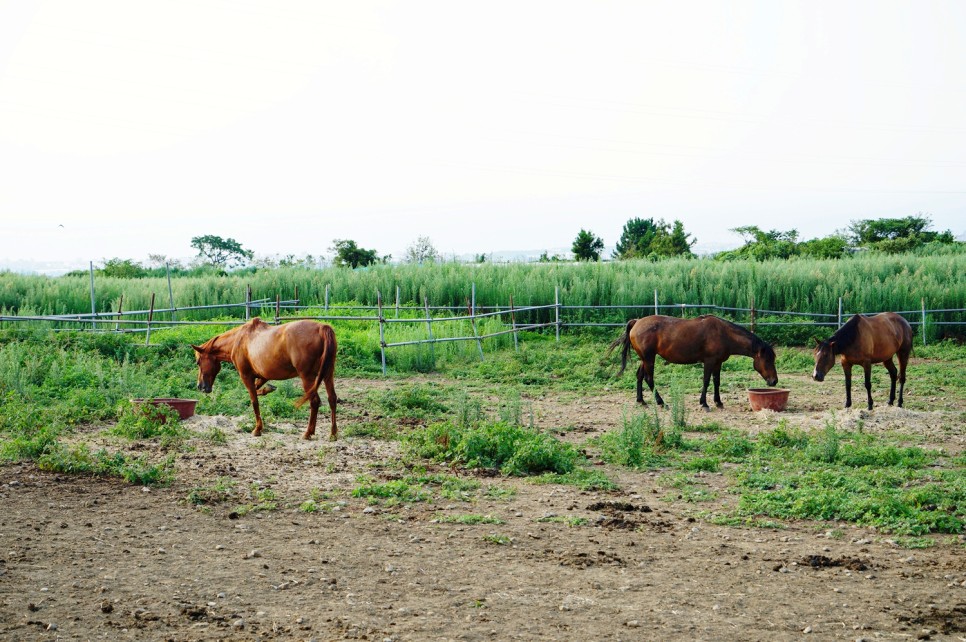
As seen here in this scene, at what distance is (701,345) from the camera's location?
11.8 m

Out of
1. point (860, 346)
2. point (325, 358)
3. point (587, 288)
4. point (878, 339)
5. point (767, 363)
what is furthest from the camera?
point (587, 288)

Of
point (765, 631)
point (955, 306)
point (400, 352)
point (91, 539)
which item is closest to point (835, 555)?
point (765, 631)

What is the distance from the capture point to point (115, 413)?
9.98 meters

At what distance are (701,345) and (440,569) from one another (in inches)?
296

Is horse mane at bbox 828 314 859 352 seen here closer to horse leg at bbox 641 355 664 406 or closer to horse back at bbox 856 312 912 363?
horse back at bbox 856 312 912 363

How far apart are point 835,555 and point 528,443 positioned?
3.01 meters

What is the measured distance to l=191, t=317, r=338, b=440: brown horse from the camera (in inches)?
359

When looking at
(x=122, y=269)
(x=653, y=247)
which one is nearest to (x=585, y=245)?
(x=653, y=247)

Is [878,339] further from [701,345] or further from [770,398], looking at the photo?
[701,345]

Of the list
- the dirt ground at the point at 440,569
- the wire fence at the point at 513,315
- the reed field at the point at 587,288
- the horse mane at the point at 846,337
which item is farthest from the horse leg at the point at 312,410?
the reed field at the point at 587,288

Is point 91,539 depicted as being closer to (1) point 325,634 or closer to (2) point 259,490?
(2) point 259,490

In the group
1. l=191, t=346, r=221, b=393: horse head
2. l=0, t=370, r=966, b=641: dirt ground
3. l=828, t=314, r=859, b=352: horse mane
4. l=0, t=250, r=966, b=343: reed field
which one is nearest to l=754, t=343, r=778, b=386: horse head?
l=828, t=314, r=859, b=352: horse mane

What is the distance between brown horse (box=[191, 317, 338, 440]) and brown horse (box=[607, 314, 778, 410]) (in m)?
4.66

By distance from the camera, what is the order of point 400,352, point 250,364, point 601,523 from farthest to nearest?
A: point 400,352 → point 250,364 → point 601,523
